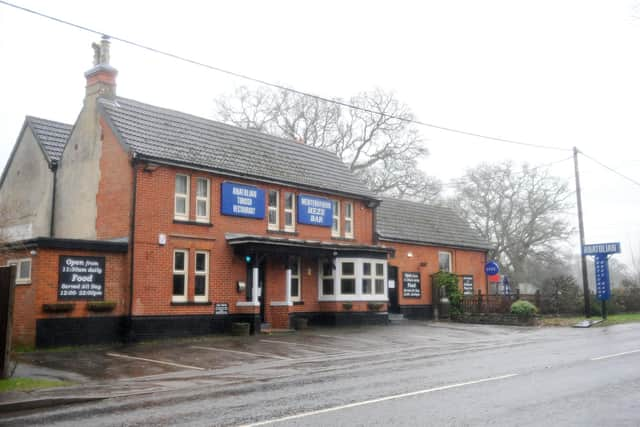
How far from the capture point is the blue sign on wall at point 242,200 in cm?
2420

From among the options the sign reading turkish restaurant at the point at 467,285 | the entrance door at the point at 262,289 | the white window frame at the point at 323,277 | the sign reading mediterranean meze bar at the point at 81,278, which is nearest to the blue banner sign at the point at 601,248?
the sign reading turkish restaurant at the point at 467,285

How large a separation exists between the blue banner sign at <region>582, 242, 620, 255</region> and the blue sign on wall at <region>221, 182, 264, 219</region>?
16.7 metres

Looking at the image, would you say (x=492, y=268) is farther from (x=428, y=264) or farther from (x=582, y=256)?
(x=582, y=256)

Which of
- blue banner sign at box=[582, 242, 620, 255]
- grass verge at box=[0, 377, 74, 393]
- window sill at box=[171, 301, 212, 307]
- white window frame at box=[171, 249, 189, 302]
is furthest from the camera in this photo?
blue banner sign at box=[582, 242, 620, 255]

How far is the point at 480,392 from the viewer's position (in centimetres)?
1013

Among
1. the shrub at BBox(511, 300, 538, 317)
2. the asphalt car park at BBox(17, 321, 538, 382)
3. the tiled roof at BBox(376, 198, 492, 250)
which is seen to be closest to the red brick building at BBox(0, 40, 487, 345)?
the asphalt car park at BBox(17, 321, 538, 382)

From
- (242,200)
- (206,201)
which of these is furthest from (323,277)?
(206,201)

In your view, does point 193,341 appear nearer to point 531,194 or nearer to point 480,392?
point 480,392

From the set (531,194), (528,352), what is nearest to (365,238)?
(528,352)

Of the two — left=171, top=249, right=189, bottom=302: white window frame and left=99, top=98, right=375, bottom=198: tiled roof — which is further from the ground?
left=99, top=98, right=375, bottom=198: tiled roof

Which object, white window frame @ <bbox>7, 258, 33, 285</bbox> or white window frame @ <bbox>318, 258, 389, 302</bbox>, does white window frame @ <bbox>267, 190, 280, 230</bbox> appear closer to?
white window frame @ <bbox>318, 258, 389, 302</bbox>

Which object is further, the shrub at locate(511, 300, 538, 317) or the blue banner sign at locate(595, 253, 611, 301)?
the blue banner sign at locate(595, 253, 611, 301)

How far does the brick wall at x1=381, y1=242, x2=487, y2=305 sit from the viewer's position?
32.8m

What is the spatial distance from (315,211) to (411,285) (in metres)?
8.20
